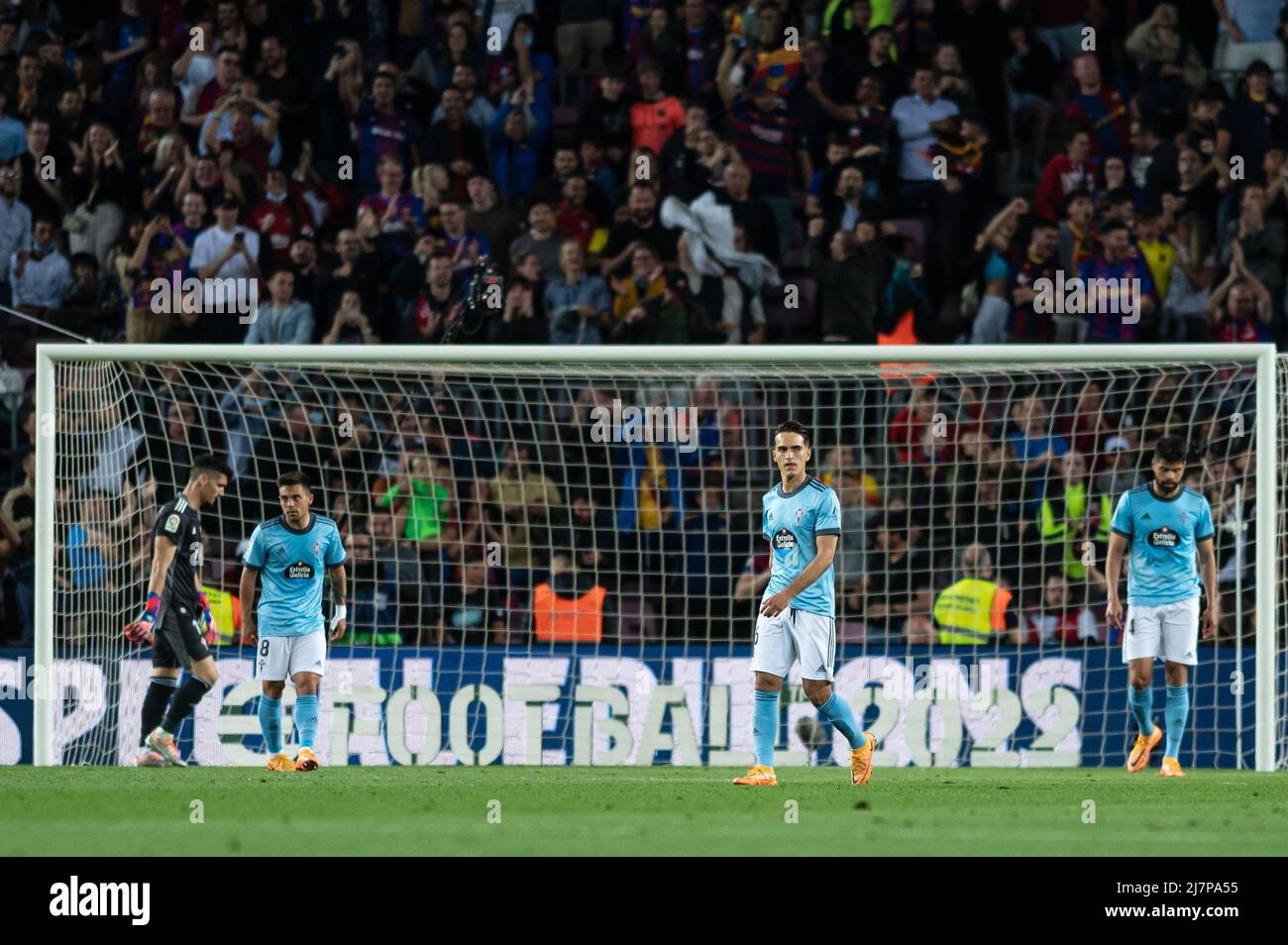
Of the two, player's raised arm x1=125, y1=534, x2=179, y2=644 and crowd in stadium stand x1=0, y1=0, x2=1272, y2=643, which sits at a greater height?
crowd in stadium stand x1=0, y1=0, x2=1272, y2=643

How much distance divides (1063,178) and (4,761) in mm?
9566

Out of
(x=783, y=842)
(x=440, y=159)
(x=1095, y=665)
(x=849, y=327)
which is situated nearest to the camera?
(x=783, y=842)

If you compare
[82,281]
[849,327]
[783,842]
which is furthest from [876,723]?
[82,281]

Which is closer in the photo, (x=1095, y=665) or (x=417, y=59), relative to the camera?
(x=1095, y=665)

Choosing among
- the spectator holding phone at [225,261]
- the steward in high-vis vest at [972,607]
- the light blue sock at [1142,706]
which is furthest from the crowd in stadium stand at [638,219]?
the light blue sock at [1142,706]

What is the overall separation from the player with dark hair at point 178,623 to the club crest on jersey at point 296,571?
1018mm

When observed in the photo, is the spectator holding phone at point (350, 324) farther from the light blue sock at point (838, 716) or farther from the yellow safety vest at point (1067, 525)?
the light blue sock at point (838, 716)

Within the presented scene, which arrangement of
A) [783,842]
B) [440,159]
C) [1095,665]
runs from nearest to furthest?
[783,842], [1095,665], [440,159]

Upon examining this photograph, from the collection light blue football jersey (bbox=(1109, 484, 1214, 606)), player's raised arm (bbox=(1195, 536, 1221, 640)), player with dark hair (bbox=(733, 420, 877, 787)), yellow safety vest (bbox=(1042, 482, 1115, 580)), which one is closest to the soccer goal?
yellow safety vest (bbox=(1042, 482, 1115, 580))

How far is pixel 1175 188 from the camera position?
1558 cm

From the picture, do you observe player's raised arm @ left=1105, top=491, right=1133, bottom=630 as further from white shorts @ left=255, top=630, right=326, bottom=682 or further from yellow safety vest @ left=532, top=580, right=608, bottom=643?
white shorts @ left=255, top=630, right=326, bottom=682

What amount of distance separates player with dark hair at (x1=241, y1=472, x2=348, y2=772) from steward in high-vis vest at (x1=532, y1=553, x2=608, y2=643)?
7.90 ft

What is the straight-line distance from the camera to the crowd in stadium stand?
43.6 feet

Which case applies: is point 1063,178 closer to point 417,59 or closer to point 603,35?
point 603,35
